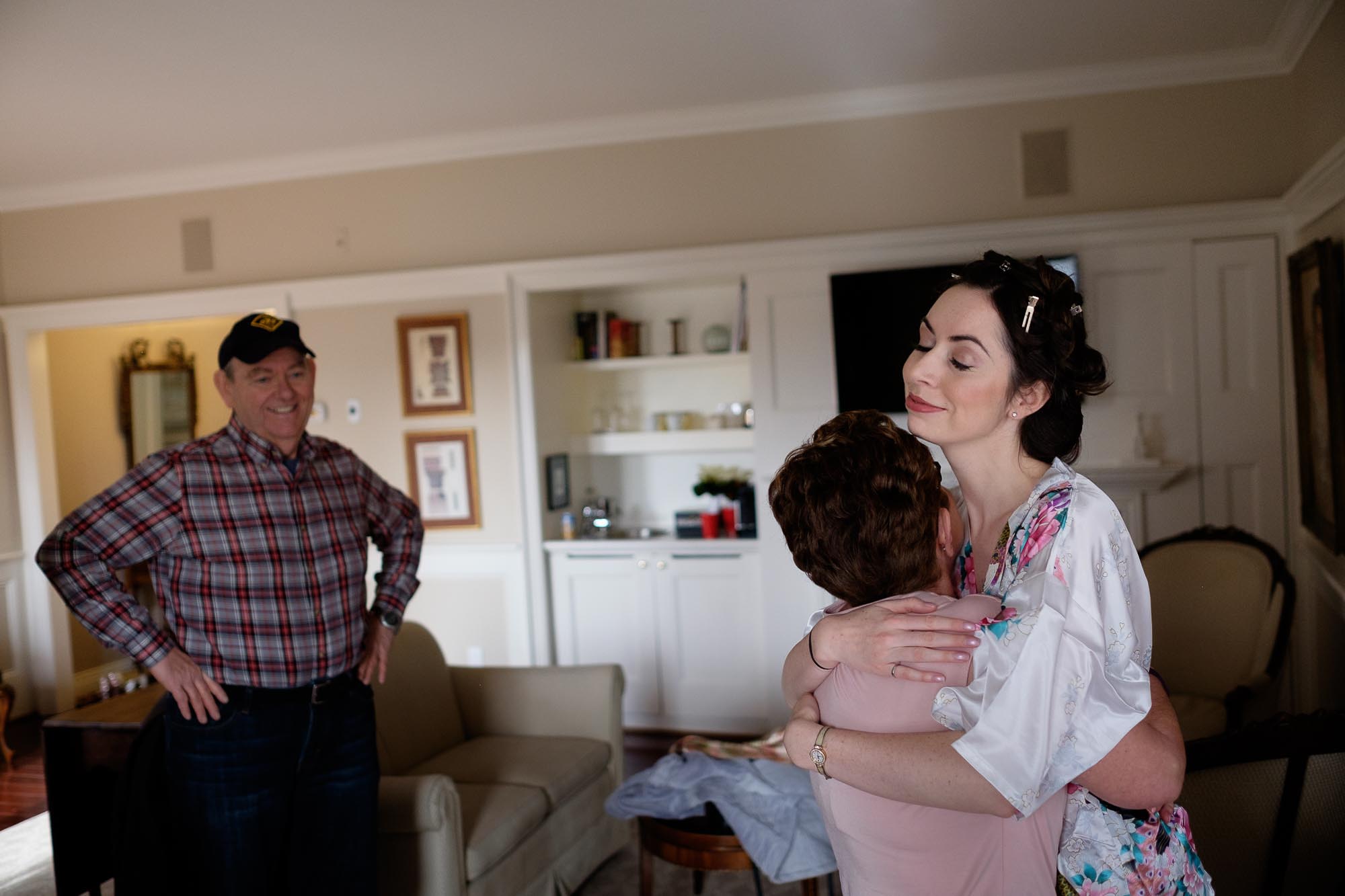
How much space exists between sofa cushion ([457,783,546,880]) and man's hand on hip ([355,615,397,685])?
551 millimetres

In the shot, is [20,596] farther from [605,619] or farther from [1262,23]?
[1262,23]

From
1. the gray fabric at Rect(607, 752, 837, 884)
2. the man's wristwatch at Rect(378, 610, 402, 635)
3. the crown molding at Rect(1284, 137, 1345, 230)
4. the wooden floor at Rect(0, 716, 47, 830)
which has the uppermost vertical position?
the crown molding at Rect(1284, 137, 1345, 230)

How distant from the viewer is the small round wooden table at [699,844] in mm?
2486

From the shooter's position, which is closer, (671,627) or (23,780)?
(23,780)

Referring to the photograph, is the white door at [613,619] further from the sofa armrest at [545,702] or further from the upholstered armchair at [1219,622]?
the upholstered armchair at [1219,622]

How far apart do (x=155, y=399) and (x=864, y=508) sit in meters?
6.53

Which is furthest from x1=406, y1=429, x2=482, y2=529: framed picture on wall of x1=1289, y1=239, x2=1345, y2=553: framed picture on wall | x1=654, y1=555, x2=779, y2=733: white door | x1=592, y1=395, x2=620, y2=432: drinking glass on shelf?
x1=1289, y1=239, x2=1345, y2=553: framed picture on wall

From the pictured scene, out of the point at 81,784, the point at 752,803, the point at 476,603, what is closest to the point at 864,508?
the point at 752,803

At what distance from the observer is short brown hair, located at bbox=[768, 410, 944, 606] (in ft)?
4.02

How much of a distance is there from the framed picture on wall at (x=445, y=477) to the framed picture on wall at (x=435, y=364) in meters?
0.14

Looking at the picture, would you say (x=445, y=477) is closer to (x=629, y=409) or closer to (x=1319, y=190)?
(x=629, y=409)

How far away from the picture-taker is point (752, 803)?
2.52m

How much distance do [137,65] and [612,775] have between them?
321 centimetres

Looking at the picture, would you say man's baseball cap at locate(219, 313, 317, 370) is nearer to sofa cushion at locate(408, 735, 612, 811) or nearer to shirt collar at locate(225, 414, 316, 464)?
shirt collar at locate(225, 414, 316, 464)
